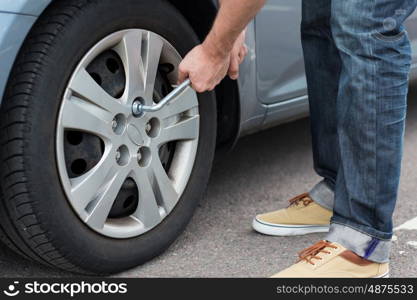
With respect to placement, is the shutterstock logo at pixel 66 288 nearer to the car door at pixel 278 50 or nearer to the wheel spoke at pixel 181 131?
the wheel spoke at pixel 181 131

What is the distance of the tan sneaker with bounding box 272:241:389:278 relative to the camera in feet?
6.82

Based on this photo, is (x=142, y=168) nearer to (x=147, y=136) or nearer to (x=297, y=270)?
(x=147, y=136)

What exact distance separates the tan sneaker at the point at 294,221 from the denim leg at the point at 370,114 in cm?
43

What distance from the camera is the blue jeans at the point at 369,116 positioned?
1.89m

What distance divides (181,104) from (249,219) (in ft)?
2.00

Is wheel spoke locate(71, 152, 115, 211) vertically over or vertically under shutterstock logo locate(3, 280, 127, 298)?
over

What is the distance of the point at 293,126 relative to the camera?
391 centimetres

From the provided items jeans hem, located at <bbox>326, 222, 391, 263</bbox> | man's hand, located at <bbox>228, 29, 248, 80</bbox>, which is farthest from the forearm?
jeans hem, located at <bbox>326, 222, 391, 263</bbox>

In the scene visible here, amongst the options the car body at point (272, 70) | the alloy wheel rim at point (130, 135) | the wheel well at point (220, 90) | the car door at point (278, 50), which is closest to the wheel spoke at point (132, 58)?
the alloy wheel rim at point (130, 135)

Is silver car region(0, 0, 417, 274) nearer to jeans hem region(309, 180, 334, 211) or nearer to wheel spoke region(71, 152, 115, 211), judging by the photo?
wheel spoke region(71, 152, 115, 211)

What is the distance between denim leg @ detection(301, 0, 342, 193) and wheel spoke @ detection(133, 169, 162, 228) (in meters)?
0.59

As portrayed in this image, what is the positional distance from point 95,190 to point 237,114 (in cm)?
63

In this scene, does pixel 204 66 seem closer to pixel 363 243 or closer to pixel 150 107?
pixel 150 107

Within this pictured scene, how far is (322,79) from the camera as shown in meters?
2.38
